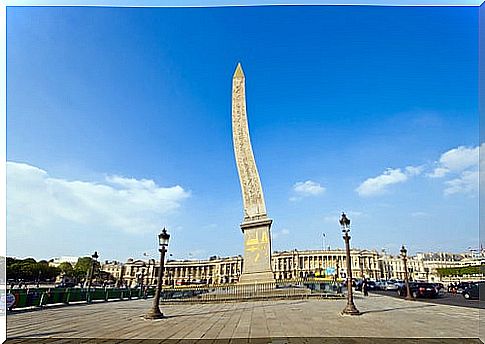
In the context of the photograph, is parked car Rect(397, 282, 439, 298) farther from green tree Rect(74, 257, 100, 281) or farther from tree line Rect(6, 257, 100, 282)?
green tree Rect(74, 257, 100, 281)

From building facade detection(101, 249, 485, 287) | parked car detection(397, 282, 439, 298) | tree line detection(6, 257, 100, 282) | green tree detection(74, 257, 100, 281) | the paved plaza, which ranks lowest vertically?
building facade detection(101, 249, 485, 287)

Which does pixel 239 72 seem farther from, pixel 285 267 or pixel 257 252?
pixel 285 267

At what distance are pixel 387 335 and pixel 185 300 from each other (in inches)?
523

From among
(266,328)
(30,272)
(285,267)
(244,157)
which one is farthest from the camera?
(285,267)

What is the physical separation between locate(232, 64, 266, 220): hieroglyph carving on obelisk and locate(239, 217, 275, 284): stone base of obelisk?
3.90ft

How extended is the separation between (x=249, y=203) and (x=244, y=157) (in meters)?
3.44

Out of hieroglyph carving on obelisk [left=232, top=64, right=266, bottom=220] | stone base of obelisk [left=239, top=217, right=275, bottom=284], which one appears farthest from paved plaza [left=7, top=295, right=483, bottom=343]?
hieroglyph carving on obelisk [left=232, top=64, right=266, bottom=220]

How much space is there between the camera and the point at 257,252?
22.7 meters

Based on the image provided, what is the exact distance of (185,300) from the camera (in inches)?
771

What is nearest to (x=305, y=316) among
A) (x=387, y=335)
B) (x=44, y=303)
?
(x=387, y=335)

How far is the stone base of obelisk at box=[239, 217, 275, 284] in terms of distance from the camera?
2214cm

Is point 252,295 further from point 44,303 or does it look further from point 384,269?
point 384,269

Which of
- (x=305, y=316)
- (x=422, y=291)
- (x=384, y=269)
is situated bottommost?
(x=384, y=269)

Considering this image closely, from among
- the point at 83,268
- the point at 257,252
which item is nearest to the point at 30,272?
the point at 83,268
